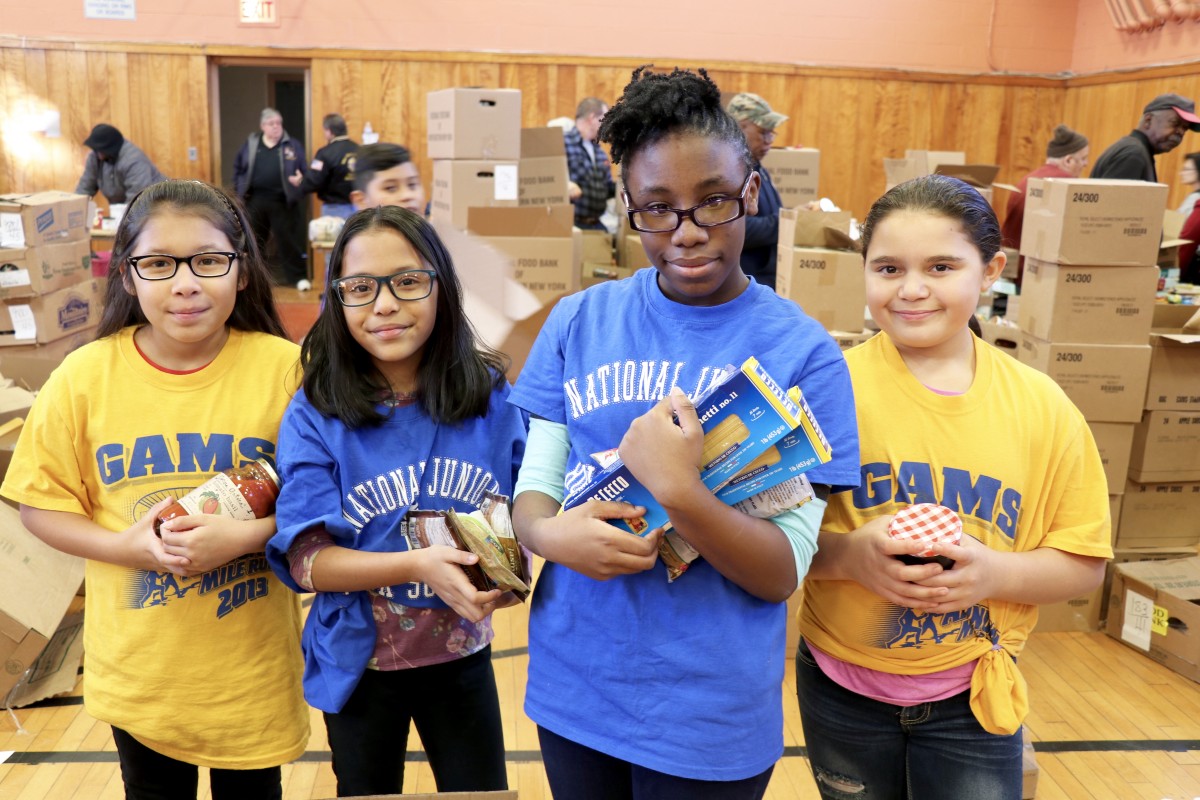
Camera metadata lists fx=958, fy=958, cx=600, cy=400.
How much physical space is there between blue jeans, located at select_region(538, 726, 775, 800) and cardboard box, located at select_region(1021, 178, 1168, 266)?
255cm

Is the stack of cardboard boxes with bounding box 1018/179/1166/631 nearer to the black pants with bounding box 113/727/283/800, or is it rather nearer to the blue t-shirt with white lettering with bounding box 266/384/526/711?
the blue t-shirt with white lettering with bounding box 266/384/526/711

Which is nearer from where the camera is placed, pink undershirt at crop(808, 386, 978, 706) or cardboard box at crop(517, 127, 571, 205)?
pink undershirt at crop(808, 386, 978, 706)

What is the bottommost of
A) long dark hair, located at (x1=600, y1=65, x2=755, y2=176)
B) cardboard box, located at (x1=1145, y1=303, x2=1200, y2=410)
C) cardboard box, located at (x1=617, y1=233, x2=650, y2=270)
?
cardboard box, located at (x1=1145, y1=303, x2=1200, y2=410)

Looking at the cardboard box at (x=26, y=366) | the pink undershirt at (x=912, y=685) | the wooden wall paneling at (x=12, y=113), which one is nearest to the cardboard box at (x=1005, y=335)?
the pink undershirt at (x=912, y=685)

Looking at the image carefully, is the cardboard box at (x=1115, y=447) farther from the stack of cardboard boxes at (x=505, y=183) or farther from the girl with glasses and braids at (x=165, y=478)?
the girl with glasses and braids at (x=165, y=478)

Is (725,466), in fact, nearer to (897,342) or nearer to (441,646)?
(897,342)

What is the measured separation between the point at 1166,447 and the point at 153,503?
3367 mm

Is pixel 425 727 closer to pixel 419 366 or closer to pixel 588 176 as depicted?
pixel 419 366

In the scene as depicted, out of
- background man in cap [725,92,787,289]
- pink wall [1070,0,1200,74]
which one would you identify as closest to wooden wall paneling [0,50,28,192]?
background man in cap [725,92,787,289]

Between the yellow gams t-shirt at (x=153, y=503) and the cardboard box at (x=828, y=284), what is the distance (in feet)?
8.29

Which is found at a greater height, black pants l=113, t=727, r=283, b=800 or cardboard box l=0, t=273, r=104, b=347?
cardboard box l=0, t=273, r=104, b=347

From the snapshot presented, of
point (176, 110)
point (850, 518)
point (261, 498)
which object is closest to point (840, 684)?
point (850, 518)

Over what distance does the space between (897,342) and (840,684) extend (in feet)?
1.65

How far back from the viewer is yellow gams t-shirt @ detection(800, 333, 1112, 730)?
1.33 metres
